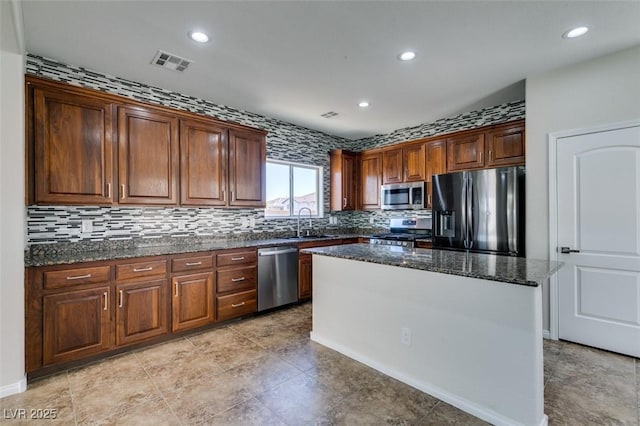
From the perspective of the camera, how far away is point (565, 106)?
2904 mm

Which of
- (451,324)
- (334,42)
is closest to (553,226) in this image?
(451,324)

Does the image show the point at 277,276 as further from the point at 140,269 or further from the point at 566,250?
the point at 566,250

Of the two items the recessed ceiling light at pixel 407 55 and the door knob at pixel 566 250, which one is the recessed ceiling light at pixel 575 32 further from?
the door knob at pixel 566 250

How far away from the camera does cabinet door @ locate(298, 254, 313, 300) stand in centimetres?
416

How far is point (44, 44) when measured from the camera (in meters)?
2.47

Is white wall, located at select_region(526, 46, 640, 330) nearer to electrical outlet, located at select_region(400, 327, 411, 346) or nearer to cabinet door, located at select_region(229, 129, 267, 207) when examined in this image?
electrical outlet, located at select_region(400, 327, 411, 346)

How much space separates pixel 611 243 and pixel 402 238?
2.22 meters

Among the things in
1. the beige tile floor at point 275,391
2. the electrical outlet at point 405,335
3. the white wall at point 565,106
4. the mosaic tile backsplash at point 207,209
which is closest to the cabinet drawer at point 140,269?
the mosaic tile backsplash at point 207,209

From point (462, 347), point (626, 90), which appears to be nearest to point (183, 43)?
point (462, 347)

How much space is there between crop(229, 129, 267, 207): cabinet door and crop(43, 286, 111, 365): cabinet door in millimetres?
1691

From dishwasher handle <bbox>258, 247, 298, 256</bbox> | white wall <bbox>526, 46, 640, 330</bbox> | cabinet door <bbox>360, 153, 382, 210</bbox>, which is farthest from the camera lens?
cabinet door <bbox>360, 153, 382, 210</bbox>

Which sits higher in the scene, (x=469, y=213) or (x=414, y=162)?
(x=414, y=162)

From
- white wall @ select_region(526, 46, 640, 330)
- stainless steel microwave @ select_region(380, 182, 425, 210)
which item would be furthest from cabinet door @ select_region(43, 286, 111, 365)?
white wall @ select_region(526, 46, 640, 330)

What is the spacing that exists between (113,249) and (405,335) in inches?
113
